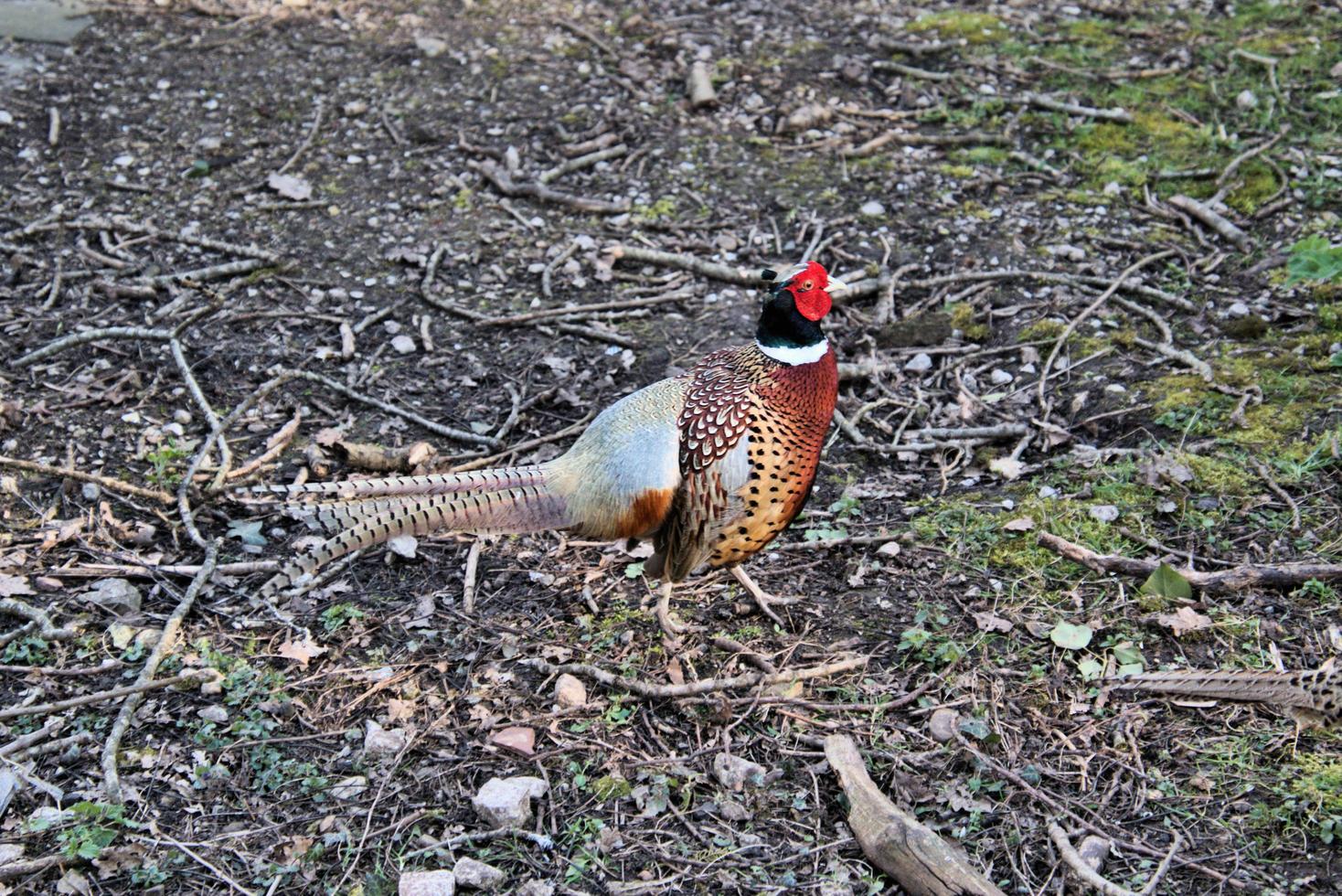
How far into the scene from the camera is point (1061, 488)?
136 inches

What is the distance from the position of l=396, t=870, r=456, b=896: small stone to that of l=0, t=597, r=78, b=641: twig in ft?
4.12

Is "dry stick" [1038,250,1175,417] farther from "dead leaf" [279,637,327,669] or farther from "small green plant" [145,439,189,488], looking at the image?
"small green plant" [145,439,189,488]

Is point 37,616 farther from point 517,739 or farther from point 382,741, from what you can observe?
point 517,739

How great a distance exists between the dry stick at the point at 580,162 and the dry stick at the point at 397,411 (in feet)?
5.09

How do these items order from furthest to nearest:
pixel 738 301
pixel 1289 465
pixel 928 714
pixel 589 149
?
1. pixel 589 149
2. pixel 738 301
3. pixel 1289 465
4. pixel 928 714

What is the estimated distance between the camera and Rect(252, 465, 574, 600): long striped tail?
286cm

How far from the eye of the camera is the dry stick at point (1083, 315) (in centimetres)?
385

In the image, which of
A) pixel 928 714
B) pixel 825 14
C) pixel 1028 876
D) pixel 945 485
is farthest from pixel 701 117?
pixel 1028 876

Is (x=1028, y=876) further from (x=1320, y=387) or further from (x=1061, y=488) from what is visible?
(x=1320, y=387)

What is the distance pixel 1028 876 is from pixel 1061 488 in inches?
55.3

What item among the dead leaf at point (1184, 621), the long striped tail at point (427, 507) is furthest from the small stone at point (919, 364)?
the long striped tail at point (427, 507)

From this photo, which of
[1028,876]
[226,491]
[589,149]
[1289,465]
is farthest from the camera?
[589,149]

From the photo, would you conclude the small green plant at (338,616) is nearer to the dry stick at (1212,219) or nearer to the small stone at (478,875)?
the small stone at (478,875)

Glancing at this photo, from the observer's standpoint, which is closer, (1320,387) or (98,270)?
(1320,387)
